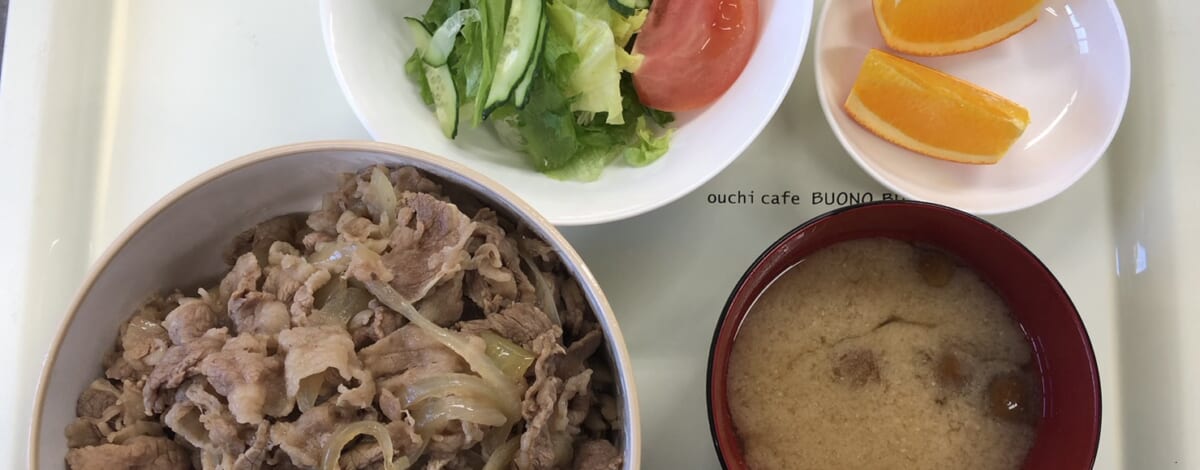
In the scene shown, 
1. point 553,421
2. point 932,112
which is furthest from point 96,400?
point 932,112

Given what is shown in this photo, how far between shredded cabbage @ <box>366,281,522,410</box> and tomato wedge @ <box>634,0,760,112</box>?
2.02ft

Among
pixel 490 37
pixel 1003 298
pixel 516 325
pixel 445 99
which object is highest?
pixel 490 37

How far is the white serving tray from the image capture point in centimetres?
144

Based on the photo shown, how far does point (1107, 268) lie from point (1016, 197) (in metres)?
0.23

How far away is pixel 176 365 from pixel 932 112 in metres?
1.29

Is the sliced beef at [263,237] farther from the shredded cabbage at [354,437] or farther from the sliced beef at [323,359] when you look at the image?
the shredded cabbage at [354,437]

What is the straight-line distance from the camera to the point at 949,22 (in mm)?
1519

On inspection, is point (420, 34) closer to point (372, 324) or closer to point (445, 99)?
point (445, 99)

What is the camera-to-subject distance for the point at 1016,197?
4.92 feet

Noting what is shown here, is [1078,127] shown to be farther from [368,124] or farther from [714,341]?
[368,124]

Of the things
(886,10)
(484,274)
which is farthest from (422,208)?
(886,10)

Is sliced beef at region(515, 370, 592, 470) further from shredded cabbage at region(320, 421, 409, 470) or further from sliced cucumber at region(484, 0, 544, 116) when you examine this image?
sliced cucumber at region(484, 0, 544, 116)

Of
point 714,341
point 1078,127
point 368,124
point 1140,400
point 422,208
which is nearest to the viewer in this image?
point 422,208

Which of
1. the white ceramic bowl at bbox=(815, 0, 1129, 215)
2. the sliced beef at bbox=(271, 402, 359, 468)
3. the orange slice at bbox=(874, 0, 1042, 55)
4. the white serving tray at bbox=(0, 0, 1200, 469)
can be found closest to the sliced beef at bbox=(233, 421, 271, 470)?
the sliced beef at bbox=(271, 402, 359, 468)
